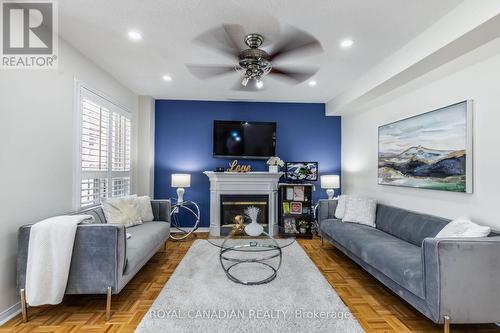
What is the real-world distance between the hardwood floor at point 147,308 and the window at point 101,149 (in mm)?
1232

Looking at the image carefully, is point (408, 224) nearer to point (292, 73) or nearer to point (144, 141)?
point (292, 73)

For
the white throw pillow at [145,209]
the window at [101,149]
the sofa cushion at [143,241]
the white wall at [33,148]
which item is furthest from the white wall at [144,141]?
the white wall at [33,148]

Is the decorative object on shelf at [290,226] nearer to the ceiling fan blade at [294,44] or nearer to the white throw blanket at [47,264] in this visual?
the ceiling fan blade at [294,44]

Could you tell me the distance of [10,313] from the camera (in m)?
2.20

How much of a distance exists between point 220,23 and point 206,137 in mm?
3013

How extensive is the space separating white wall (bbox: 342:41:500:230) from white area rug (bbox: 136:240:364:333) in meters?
1.62

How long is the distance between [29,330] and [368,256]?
3.14 meters

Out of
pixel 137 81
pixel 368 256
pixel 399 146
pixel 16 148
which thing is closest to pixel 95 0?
pixel 16 148

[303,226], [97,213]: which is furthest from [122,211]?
[303,226]

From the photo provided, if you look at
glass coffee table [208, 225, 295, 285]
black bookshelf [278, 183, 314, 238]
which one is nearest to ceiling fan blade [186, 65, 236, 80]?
glass coffee table [208, 225, 295, 285]

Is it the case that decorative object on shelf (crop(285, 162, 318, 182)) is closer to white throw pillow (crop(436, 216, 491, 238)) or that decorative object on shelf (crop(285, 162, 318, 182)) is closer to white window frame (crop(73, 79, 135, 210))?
white throw pillow (crop(436, 216, 491, 238))

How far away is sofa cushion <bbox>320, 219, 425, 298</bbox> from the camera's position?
213 centimetres

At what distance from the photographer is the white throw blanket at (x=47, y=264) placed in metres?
2.11

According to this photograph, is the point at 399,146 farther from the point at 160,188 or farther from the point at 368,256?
the point at 160,188
